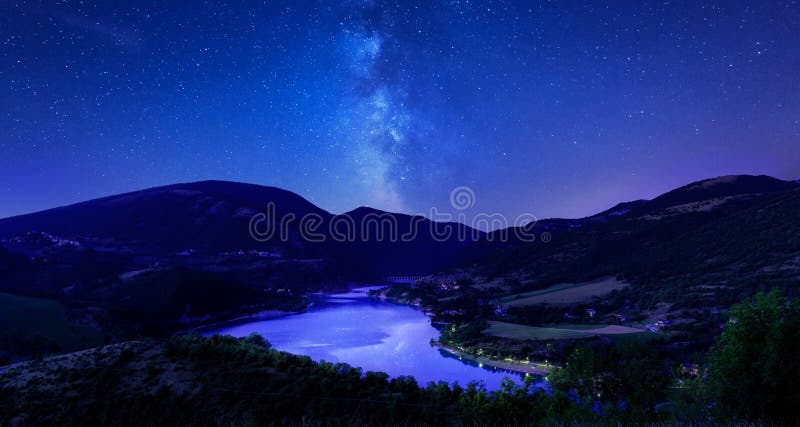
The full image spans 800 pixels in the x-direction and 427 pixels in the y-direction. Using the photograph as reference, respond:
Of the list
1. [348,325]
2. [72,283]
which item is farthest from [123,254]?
[348,325]

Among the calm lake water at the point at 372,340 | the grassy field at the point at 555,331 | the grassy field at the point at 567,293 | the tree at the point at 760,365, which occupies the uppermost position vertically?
the tree at the point at 760,365

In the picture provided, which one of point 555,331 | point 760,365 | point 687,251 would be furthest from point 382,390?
point 687,251

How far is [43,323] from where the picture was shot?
79.8m

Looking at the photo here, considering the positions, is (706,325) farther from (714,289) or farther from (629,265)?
(629,265)

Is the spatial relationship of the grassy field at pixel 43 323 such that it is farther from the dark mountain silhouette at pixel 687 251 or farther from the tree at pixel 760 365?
the dark mountain silhouette at pixel 687 251

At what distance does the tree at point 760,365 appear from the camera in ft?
58.1

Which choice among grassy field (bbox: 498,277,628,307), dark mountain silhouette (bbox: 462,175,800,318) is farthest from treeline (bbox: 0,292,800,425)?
grassy field (bbox: 498,277,628,307)

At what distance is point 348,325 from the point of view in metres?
118

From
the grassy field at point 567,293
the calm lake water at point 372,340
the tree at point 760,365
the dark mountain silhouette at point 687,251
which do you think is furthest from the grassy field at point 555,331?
the tree at point 760,365

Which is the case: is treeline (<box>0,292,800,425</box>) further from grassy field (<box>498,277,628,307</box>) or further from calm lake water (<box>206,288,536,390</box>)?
grassy field (<box>498,277,628,307</box>)

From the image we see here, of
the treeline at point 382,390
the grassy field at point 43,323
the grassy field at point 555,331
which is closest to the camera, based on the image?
the treeline at point 382,390

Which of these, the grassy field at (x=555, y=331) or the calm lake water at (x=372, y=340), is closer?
the calm lake water at (x=372, y=340)

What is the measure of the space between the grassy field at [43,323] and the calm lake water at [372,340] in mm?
31959

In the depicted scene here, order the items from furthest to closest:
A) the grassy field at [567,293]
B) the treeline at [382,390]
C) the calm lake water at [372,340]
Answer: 1. the grassy field at [567,293]
2. the calm lake water at [372,340]
3. the treeline at [382,390]
